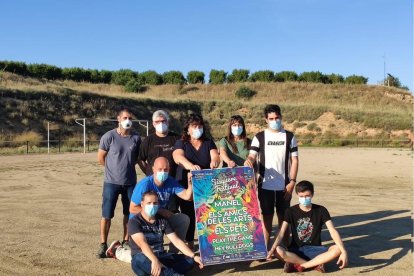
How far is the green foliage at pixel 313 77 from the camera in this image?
7412 cm

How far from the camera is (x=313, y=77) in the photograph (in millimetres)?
74438

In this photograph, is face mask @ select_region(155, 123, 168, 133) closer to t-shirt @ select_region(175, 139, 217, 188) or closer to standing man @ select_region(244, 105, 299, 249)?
t-shirt @ select_region(175, 139, 217, 188)

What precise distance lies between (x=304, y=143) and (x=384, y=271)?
36881 millimetres

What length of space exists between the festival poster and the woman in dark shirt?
0.24m

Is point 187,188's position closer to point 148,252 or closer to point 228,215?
point 228,215

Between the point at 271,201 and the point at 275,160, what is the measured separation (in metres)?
0.55

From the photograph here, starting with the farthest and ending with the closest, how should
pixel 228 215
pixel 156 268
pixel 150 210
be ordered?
pixel 228 215 < pixel 150 210 < pixel 156 268

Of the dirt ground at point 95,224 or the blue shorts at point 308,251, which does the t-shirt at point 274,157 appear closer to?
the blue shorts at point 308,251

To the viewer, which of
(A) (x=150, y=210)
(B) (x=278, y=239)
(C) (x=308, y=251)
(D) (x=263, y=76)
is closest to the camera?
(A) (x=150, y=210)

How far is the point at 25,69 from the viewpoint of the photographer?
60812 millimetres

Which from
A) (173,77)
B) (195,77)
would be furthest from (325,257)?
(195,77)

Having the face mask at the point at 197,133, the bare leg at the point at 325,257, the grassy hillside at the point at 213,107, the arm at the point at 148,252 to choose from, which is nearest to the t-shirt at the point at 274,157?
the face mask at the point at 197,133

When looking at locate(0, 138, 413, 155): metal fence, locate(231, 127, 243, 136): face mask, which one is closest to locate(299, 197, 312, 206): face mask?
locate(231, 127, 243, 136): face mask

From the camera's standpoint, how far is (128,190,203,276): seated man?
201 inches
